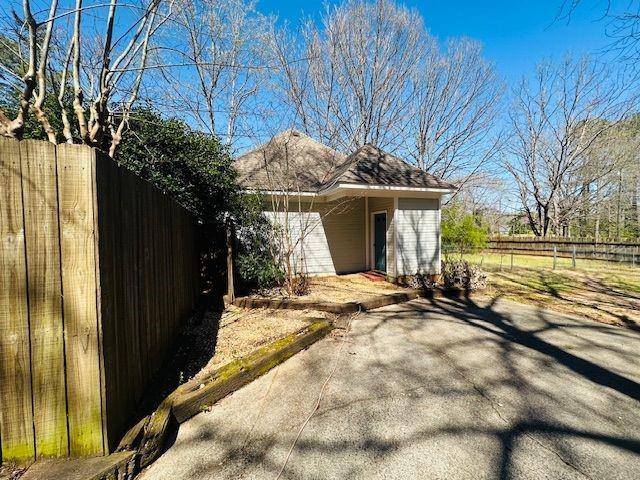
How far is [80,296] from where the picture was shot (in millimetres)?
1593

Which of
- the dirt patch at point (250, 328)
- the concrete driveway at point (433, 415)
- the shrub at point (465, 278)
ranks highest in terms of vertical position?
the shrub at point (465, 278)

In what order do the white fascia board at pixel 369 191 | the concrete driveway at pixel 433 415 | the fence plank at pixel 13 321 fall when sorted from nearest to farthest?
the fence plank at pixel 13 321
the concrete driveway at pixel 433 415
the white fascia board at pixel 369 191

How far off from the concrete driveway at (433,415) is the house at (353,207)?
4200 millimetres

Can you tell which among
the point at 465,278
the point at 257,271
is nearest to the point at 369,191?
the point at 465,278

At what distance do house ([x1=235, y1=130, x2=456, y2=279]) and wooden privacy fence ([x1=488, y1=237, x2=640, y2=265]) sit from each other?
22.1 ft

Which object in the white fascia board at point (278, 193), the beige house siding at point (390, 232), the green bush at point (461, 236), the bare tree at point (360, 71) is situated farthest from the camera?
the bare tree at point (360, 71)

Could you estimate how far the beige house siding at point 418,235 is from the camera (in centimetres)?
803

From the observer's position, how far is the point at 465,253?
9.70 metres

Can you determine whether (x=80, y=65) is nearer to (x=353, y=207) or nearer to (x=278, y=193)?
(x=278, y=193)

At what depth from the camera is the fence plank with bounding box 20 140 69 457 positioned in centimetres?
153

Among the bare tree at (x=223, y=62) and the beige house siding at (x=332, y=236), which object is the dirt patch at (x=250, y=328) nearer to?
the beige house siding at (x=332, y=236)

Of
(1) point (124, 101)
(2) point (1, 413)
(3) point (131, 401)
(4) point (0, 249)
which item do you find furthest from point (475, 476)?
(1) point (124, 101)

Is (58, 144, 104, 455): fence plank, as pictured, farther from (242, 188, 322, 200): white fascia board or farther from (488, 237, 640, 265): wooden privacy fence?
(488, 237, 640, 265): wooden privacy fence

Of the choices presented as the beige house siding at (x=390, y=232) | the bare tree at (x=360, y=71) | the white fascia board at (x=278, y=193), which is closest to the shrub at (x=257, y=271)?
the white fascia board at (x=278, y=193)
